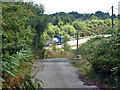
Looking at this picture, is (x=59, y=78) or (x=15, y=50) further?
(x=59, y=78)

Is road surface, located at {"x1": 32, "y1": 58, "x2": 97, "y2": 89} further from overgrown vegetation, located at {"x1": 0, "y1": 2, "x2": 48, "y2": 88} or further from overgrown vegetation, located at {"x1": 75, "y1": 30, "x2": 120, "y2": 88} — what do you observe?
overgrown vegetation, located at {"x1": 75, "y1": 30, "x2": 120, "y2": 88}

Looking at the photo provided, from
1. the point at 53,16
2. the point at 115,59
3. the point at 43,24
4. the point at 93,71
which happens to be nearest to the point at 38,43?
the point at 43,24

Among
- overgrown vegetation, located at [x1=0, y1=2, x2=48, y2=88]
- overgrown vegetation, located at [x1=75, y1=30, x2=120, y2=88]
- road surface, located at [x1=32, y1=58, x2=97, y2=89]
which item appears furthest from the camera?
road surface, located at [x1=32, y1=58, x2=97, y2=89]

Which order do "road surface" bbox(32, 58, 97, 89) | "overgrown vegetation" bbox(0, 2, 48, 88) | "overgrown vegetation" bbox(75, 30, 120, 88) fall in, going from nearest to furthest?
"overgrown vegetation" bbox(0, 2, 48, 88), "overgrown vegetation" bbox(75, 30, 120, 88), "road surface" bbox(32, 58, 97, 89)

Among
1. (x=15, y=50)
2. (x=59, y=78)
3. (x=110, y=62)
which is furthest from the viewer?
(x=59, y=78)

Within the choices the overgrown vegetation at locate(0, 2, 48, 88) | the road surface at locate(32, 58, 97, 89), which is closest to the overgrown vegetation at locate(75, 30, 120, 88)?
the road surface at locate(32, 58, 97, 89)

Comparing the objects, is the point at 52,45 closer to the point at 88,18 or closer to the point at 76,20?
the point at 76,20

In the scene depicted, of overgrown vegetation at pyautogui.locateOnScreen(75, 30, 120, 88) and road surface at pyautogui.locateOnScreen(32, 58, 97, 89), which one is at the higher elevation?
overgrown vegetation at pyautogui.locateOnScreen(75, 30, 120, 88)

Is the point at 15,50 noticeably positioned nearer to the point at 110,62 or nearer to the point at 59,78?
the point at 110,62

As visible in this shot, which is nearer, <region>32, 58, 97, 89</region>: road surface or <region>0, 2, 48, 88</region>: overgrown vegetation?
<region>0, 2, 48, 88</region>: overgrown vegetation

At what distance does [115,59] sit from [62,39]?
19.9 m

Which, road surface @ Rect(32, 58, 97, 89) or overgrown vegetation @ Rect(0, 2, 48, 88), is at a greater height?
overgrown vegetation @ Rect(0, 2, 48, 88)

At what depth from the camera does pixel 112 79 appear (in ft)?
18.5

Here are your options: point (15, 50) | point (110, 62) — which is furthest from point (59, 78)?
point (15, 50)
